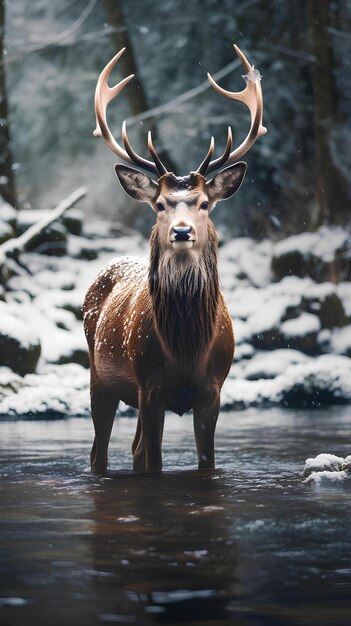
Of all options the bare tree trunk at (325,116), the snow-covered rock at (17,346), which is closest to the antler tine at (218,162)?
the snow-covered rock at (17,346)

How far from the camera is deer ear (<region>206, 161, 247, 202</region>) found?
25.0 feet

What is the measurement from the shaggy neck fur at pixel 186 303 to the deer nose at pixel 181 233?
0.30 metres

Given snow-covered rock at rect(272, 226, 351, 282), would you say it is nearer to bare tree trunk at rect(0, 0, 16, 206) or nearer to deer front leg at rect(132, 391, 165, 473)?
bare tree trunk at rect(0, 0, 16, 206)

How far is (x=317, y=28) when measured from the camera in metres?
21.2

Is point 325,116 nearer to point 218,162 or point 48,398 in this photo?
point 48,398

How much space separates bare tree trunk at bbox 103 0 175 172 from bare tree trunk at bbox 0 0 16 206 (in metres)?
2.30

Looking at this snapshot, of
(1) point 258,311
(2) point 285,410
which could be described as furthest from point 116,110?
(2) point 285,410

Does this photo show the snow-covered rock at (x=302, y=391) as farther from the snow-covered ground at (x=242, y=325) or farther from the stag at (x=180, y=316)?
the stag at (x=180, y=316)

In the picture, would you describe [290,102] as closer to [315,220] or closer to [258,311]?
[315,220]

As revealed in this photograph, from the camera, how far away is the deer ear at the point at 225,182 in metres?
7.63

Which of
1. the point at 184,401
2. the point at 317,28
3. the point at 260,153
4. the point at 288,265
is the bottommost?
the point at 184,401

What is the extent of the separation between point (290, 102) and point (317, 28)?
179 cm

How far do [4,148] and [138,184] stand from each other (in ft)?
46.1

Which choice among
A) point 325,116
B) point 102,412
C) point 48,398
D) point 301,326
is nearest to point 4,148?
point 325,116
